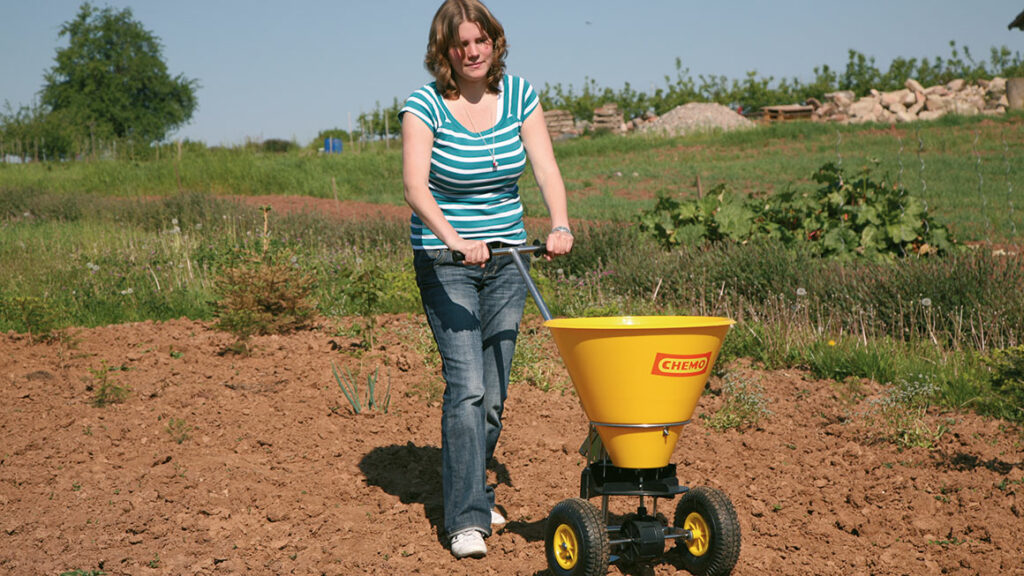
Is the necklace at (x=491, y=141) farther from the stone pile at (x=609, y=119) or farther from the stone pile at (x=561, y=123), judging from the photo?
the stone pile at (x=561, y=123)

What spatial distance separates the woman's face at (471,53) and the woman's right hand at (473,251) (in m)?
0.62

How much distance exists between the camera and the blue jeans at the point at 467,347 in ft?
10.3

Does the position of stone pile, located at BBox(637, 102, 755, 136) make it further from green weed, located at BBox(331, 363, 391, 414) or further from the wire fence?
green weed, located at BBox(331, 363, 391, 414)

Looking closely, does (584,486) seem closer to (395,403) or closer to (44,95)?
(395,403)

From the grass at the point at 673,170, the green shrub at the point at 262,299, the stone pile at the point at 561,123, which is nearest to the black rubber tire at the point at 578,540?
the green shrub at the point at 262,299

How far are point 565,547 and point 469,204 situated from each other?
1.23 m

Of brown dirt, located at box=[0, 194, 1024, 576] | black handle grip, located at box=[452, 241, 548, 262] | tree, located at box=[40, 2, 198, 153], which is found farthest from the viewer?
tree, located at box=[40, 2, 198, 153]

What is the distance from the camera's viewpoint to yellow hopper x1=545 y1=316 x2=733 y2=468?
8.32ft

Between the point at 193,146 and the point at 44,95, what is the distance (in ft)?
115

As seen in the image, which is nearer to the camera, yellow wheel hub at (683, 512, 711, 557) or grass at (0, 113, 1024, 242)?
yellow wheel hub at (683, 512, 711, 557)

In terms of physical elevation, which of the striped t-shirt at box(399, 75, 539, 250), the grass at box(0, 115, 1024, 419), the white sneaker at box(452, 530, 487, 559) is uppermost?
the striped t-shirt at box(399, 75, 539, 250)

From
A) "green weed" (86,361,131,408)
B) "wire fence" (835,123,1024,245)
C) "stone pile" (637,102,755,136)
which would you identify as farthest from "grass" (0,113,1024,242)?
"green weed" (86,361,131,408)

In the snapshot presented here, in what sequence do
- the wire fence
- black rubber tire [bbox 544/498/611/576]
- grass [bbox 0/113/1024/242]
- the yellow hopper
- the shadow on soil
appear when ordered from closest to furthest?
the yellow hopper
black rubber tire [bbox 544/498/611/576]
the shadow on soil
the wire fence
grass [bbox 0/113/1024/242]

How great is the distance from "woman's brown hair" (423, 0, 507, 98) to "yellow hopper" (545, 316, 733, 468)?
98cm
